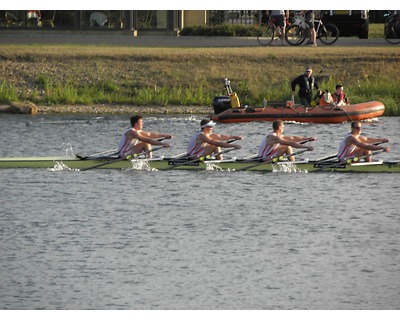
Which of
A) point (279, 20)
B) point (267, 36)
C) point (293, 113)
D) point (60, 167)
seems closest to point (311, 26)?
point (279, 20)

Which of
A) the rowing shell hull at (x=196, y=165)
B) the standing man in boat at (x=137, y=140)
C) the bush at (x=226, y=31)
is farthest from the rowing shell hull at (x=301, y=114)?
the bush at (x=226, y=31)

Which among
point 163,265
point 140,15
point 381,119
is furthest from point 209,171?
point 140,15

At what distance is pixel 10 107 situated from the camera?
49.4 meters

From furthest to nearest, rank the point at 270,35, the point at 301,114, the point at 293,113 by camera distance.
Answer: the point at 270,35 < the point at 293,113 < the point at 301,114

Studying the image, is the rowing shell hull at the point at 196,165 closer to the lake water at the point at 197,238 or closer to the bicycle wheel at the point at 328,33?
the lake water at the point at 197,238

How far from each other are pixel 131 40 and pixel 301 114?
50.3 feet

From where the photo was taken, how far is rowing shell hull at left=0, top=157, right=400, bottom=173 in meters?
32.9

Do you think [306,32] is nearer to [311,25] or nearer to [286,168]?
[311,25]

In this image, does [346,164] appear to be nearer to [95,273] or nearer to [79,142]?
[95,273]

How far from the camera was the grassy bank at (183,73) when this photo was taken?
50375 mm

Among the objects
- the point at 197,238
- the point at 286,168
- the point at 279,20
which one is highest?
the point at 279,20

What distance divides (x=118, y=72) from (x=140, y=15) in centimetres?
972

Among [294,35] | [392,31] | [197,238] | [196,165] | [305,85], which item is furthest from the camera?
[294,35]

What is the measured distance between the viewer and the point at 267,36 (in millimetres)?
56531
